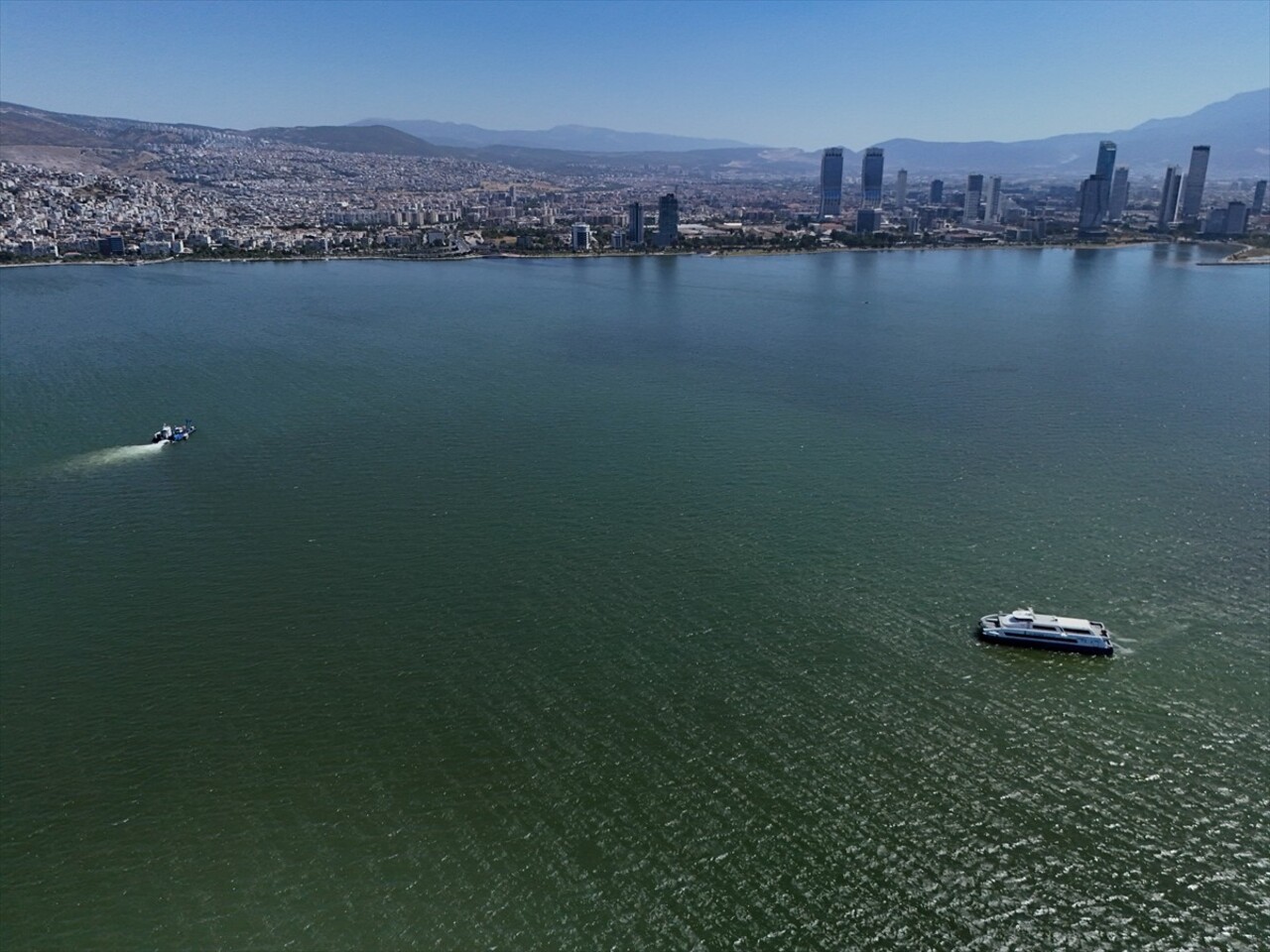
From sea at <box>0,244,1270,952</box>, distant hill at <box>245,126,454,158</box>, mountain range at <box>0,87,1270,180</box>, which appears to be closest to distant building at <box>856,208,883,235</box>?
sea at <box>0,244,1270,952</box>

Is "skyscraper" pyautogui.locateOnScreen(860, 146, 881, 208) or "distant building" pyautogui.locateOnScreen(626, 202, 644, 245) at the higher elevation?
"skyscraper" pyautogui.locateOnScreen(860, 146, 881, 208)

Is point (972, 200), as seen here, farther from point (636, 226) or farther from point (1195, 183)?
point (636, 226)

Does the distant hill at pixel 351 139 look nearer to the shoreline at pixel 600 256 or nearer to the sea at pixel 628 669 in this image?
the shoreline at pixel 600 256

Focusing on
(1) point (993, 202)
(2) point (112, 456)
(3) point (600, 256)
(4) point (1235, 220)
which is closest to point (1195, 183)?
(4) point (1235, 220)

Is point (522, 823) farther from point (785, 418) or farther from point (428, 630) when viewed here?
point (785, 418)

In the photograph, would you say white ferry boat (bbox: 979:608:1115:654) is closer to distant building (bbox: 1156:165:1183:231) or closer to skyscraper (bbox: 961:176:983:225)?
distant building (bbox: 1156:165:1183:231)

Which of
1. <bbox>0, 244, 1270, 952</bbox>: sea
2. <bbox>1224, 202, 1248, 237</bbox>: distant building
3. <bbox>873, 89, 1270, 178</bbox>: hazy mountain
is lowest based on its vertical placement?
<bbox>0, 244, 1270, 952</bbox>: sea

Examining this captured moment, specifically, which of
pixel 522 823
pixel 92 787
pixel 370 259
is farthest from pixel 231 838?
pixel 370 259
